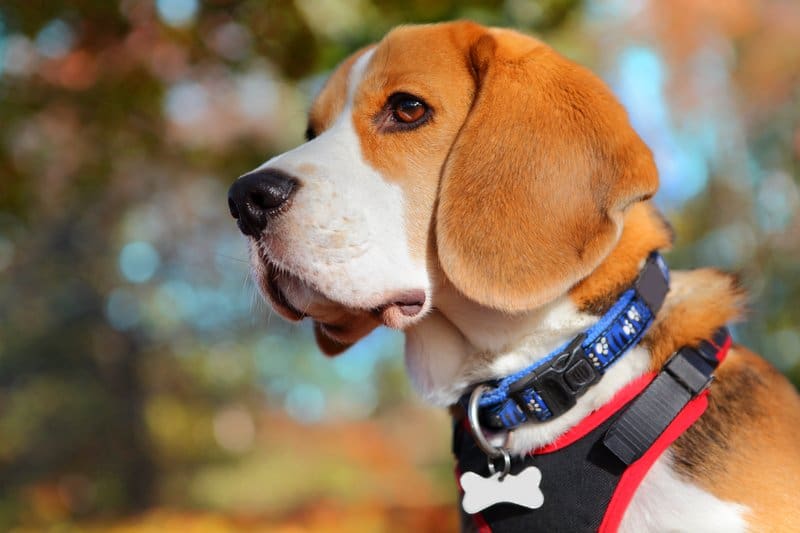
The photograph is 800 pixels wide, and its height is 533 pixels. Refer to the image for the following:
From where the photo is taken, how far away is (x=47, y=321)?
1422cm

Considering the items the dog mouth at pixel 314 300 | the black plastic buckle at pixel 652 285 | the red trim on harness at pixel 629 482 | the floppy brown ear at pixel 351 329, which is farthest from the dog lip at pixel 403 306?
the red trim on harness at pixel 629 482

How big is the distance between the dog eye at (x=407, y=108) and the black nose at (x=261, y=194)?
1.55 feet

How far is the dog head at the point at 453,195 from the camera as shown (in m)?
2.27

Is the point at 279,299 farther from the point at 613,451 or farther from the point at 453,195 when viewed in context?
the point at 613,451

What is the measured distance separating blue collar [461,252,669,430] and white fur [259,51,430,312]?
36cm

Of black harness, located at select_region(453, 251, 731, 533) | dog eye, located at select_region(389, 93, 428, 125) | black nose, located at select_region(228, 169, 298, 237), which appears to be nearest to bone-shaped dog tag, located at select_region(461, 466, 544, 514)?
black harness, located at select_region(453, 251, 731, 533)

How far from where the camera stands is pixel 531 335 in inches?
94.7

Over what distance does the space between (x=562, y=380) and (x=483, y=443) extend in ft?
0.95

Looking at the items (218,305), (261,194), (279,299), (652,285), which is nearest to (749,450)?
(652,285)

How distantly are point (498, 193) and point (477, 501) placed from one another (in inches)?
35.5

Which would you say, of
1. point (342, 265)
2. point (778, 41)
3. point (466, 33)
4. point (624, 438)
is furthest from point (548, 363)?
point (778, 41)

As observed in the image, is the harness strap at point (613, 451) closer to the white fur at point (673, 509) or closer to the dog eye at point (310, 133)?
the white fur at point (673, 509)

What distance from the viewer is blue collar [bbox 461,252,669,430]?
90.3 inches

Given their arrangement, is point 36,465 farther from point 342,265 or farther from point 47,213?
point 342,265
